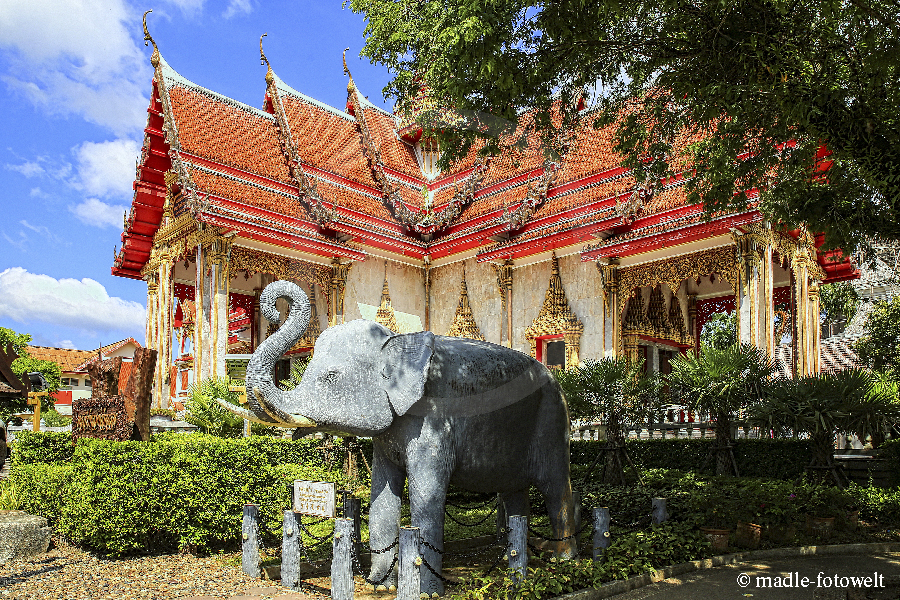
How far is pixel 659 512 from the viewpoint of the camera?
671cm

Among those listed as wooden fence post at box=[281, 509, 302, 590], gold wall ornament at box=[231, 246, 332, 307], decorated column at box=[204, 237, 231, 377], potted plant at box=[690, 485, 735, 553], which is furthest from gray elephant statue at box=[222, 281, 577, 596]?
gold wall ornament at box=[231, 246, 332, 307]

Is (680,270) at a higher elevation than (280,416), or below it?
higher

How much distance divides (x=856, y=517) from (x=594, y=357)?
27.4 ft

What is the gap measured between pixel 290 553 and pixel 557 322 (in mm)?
11866

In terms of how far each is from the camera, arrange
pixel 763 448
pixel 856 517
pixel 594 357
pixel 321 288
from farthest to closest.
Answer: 1. pixel 321 288
2. pixel 594 357
3. pixel 763 448
4. pixel 856 517

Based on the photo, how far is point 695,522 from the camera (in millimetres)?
6926

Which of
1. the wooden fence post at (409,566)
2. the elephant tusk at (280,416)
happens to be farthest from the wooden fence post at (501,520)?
the elephant tusk at (280,416)

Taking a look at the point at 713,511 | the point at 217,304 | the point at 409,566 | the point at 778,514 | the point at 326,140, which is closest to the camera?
the point at 409,566

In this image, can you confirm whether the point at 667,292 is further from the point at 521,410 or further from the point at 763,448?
the point at 521,410

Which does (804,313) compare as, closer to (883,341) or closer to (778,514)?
(883,341)

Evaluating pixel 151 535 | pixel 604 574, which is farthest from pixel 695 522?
pixel 151 535

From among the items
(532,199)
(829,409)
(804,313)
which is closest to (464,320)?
(532,199)

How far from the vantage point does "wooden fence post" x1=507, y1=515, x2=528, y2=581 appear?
489 cm

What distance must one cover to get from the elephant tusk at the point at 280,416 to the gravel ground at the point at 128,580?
1.46 m
